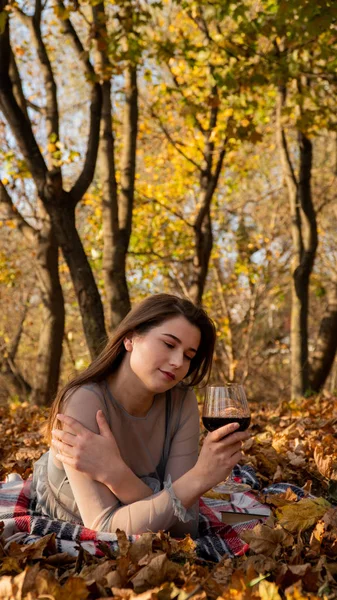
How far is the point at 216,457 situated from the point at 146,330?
26.0 inches

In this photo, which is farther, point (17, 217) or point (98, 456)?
point (17, 217)

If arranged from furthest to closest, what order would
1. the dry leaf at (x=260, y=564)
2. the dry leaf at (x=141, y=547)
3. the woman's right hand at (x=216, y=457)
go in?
the woman's right hand at (x=216, y=457) → the dry leaf at (x=141, y=547) → the dry leaf at (x=260, y=564)

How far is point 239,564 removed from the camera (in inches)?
99.7

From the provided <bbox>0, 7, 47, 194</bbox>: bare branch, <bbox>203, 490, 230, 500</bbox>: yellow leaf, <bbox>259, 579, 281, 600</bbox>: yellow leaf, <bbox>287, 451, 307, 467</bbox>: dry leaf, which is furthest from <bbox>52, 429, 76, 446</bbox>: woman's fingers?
<bbox>0, 7, 47, 194</bbox>: bare branch

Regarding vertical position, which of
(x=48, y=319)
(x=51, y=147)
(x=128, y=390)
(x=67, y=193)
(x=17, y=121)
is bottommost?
(x=128, y=390)

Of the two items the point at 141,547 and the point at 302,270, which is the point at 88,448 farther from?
the point at 302,270

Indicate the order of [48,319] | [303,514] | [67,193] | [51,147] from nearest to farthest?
[303,514], [67,193], [51,147], [48,319]

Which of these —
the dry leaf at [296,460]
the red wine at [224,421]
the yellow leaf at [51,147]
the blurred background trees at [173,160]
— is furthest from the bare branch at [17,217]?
the red wine at [224,421]

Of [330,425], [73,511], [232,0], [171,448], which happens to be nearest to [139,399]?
[171,448]

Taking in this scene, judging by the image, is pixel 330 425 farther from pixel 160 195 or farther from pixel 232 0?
pixel 160 195

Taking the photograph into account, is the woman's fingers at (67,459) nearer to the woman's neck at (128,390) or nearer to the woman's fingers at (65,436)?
the woman's fingers at (65,436)

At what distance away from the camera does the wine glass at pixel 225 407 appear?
276cm

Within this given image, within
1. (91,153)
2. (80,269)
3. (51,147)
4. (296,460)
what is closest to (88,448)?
(296,460)

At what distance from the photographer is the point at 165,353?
2.95m
